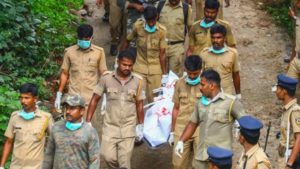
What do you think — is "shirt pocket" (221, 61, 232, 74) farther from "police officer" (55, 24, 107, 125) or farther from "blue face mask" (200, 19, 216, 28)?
"police officer" (55, 24, 107, 125)

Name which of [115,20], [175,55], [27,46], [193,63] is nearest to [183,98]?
[193,63]

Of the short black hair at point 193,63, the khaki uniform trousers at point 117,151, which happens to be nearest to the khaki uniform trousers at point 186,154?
the khaki uniform trousers at point 117,151

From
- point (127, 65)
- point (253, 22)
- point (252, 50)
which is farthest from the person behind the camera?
point (253, 22)

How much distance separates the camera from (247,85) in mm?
11016

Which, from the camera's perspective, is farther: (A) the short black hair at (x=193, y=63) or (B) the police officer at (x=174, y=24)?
(B) the police officer at (x=174, y=24)

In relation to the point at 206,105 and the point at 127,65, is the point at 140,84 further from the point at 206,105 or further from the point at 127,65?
the point at 206,105

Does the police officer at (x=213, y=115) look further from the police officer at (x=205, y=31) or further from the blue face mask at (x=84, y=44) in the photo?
the police officer at (x=205, y=31)

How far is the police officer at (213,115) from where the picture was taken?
6715 mm

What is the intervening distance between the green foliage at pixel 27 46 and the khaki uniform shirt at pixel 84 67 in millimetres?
1052

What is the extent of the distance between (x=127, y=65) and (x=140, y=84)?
353 millimetres

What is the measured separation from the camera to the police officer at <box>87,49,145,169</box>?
7.51m

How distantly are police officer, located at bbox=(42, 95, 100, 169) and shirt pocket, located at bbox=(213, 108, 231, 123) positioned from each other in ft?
4.42

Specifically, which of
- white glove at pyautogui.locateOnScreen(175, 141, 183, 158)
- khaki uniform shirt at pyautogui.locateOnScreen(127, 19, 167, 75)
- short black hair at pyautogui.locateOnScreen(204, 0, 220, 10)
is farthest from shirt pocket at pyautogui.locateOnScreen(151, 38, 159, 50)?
white glove at pyautogui.locateOnScreen(175, 141, 183, 158)

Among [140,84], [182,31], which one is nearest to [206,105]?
[140,84]
